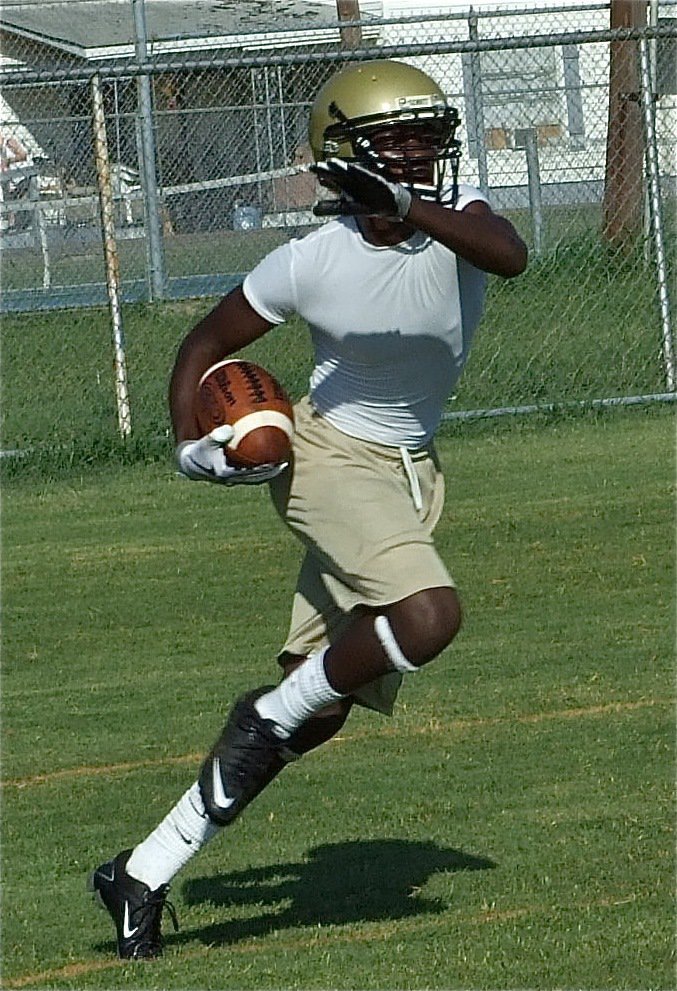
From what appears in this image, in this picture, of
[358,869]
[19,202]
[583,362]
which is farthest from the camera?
[19,202]

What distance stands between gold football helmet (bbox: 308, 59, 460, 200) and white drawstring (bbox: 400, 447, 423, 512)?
24.7 inches

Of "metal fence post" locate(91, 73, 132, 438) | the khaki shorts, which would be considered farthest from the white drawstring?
"metal fence post" locate(91, 73, 132, 438)

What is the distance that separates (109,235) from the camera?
11680 millimetres

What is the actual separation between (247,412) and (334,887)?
132cm

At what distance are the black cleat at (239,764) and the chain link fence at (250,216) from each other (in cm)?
698

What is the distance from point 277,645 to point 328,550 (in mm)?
3310

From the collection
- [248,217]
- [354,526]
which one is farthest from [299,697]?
[248,217]

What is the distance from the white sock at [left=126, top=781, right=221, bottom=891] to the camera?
183 inches

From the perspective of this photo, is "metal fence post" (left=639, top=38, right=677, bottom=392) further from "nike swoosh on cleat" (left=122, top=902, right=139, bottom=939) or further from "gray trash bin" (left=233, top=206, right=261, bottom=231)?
"nike swoosh on cleat" (left=122, top=902, right=139, bottom=939)

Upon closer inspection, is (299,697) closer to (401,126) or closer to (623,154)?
(401,126)

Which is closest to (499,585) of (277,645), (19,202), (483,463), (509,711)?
(277,645)

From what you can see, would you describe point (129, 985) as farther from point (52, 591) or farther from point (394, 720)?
point (52, 591)

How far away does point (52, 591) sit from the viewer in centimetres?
917

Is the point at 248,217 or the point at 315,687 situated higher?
the point at 315,687
